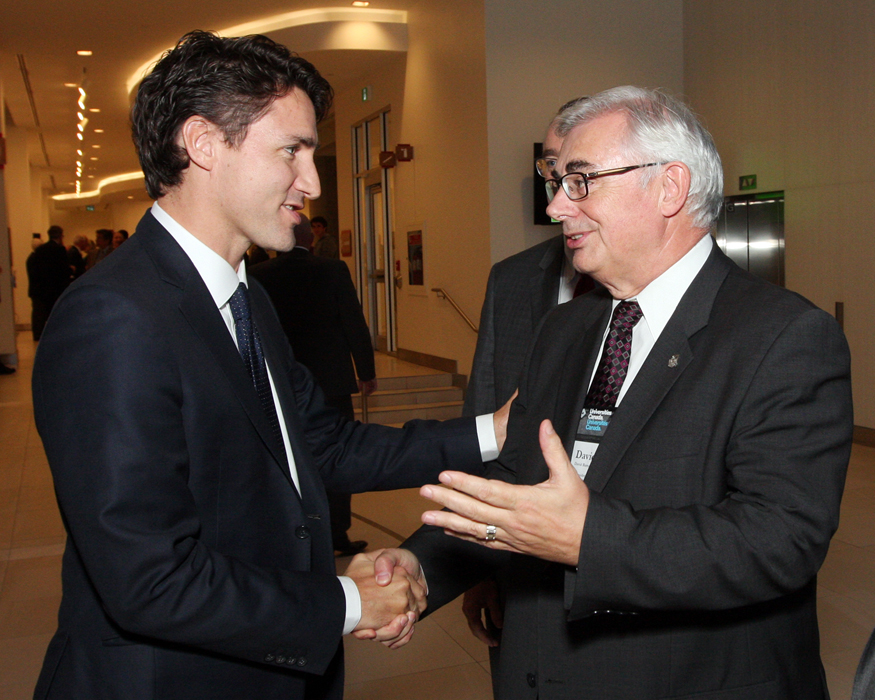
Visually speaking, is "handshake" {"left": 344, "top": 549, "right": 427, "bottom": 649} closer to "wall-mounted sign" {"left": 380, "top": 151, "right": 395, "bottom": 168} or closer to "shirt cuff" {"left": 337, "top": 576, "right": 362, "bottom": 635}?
"shirt cuff" {"left": 337, "top": 576, "right": 362, "bottom": 635}

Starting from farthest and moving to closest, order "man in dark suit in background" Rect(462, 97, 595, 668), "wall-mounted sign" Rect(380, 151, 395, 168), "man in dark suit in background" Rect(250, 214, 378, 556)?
"wall-mounted sign" Rect(380, 151, 395, 168), "man in dark suit in background" Rect(250, 214, 378, 556), "man in dark suit in background" Rect(462, 97, 595, 668)

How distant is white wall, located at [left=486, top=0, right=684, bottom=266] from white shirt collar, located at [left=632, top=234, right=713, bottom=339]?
23.7 ft

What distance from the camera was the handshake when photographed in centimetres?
165

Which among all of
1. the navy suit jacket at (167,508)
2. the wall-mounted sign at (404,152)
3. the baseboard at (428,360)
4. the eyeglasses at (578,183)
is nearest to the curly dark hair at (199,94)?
the navy suit jacket at (167,508)

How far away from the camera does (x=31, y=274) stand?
14.3m

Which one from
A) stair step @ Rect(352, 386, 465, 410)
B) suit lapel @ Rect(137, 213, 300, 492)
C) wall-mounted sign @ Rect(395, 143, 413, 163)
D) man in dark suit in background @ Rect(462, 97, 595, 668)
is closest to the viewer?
suit lapel @ Rect(137, 213, 300, 492)

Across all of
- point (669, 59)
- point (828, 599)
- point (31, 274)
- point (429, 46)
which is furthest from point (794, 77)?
point (31, 274)

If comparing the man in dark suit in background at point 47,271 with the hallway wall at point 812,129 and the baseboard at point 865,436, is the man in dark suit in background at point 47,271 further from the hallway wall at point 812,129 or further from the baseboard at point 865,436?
the baseboard at point 865,436

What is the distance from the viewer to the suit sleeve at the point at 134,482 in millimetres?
1323

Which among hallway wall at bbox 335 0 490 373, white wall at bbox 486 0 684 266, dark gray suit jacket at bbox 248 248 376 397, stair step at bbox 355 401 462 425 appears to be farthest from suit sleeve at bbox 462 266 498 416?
hallway wall at bbox 335 0 490 373

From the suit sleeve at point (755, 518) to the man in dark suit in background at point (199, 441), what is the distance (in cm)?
54

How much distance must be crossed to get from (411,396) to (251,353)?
7.88 meters

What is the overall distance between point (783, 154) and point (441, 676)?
20.8 ft

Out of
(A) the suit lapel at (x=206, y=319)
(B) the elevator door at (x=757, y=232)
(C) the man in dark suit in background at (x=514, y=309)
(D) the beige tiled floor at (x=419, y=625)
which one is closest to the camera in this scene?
(A) the suit lapel at (x=206, y=319)
